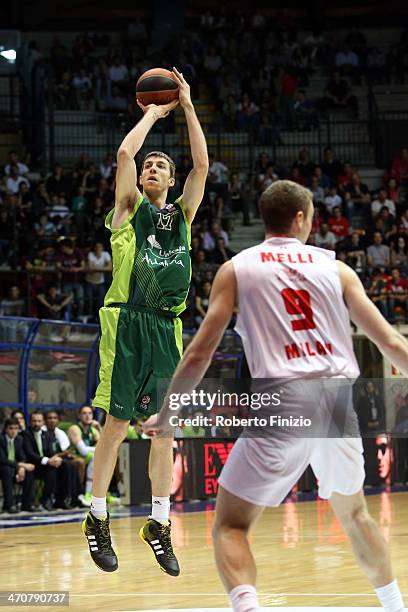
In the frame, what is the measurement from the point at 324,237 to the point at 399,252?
149 cm

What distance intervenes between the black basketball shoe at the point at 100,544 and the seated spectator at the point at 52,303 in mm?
11454

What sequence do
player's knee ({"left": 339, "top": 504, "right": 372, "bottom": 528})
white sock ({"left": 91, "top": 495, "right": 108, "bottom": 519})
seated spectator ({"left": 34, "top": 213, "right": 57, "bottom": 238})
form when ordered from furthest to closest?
seated spectator ({"left": 34, "top": 213, "right": 57, "bottom": 238})
white sock ({"left": 91, "top": 495, "right": 108, "bottom": 519})
player's knee ({"left": 339, "top": 504, "right": 372, "bottom": 528})

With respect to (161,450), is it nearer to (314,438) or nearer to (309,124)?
(314,438)

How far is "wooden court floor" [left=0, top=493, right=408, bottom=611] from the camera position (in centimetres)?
797

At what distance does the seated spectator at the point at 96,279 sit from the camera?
1944 cm

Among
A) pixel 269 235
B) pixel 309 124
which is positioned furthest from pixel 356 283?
pixel 309 124

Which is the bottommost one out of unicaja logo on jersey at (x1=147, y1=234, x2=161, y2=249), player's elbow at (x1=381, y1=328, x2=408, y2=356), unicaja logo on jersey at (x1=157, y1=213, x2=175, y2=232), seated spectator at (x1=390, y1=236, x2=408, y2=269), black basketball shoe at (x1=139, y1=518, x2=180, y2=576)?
black basketball shoe at (x1=139, y1=518, x2=180, y2=576)

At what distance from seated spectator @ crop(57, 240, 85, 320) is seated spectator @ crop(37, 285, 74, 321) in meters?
0.17

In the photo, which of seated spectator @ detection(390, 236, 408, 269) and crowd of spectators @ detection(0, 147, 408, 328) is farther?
seated spectator @ detection(390, 236, 408, 269)

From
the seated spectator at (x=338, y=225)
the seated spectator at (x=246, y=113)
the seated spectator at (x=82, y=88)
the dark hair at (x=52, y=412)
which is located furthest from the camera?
the seated spectator at (x=82, y=88)

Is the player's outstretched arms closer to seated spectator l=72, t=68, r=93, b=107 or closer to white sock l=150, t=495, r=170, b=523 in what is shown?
white sock l=150, t=495, r=170, b=523

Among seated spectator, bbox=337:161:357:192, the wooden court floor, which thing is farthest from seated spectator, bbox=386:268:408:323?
the wooden court floor

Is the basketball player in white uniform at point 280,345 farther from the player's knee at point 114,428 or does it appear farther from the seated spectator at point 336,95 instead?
the seated spectator at point 336,95

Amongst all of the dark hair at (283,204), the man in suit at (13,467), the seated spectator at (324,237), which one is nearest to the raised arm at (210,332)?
the dark hair at (283,204)
